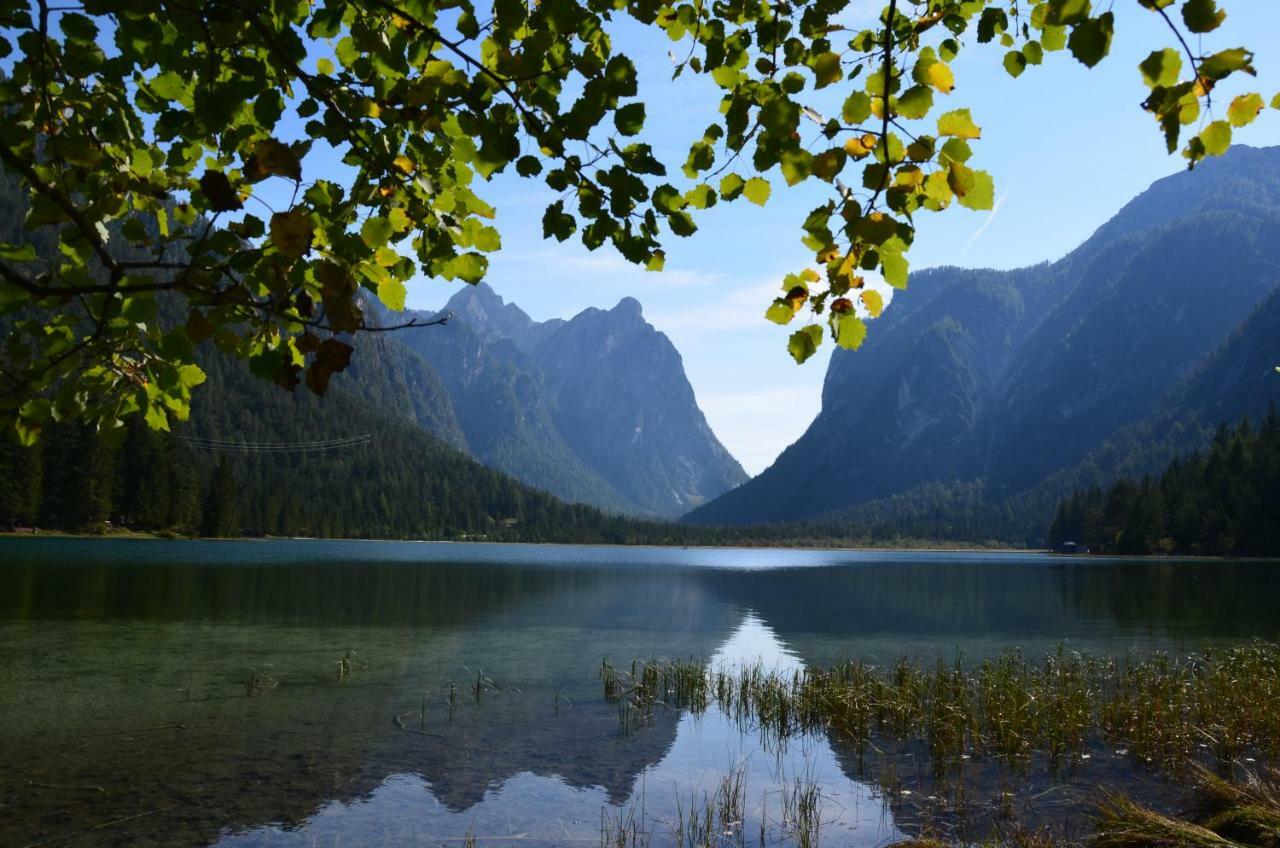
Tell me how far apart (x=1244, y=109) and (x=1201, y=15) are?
504 millimetres

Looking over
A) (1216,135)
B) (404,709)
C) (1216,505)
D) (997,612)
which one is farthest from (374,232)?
(1216,505)

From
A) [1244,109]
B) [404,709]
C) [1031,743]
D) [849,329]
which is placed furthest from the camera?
[404,709]

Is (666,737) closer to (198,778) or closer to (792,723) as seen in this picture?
→ (792,723)

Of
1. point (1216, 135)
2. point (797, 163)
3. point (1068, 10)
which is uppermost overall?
point (1068, 10)

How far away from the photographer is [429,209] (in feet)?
12.0

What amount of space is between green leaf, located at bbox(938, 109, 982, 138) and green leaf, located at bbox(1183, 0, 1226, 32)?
0.66 meters

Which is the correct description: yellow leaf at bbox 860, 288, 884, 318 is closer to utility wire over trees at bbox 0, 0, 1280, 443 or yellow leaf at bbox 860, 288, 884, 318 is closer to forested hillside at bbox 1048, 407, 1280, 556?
utility wire over trees at bbox 0, 0, 1280, 443

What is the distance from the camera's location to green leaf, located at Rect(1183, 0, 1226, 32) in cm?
226

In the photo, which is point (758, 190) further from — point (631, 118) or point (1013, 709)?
point (1013, 709)

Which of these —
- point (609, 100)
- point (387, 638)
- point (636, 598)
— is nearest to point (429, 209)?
point (609, 100)

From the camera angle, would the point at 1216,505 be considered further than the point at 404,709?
Yes

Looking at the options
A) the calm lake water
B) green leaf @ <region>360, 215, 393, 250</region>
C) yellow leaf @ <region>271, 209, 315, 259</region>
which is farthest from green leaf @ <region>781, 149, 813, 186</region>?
the calm lake water

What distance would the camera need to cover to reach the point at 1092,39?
7.80 feet

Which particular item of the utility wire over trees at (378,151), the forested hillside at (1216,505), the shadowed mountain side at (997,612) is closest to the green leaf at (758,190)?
the utility wire over trees at (378,151)
